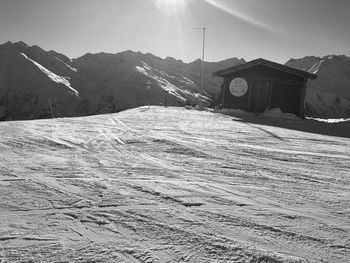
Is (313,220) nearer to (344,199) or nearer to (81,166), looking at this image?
(344,199)

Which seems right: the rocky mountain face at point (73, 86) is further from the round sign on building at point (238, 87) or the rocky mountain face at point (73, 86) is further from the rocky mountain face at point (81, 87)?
the round sign on building at point (238, 87)

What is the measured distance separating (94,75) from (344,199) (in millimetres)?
56622

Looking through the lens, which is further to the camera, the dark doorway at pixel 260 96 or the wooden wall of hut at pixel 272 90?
the dark doorway at pixel 260 96

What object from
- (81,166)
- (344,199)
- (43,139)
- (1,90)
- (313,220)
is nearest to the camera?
(313,220)

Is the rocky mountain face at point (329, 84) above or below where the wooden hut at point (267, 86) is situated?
above

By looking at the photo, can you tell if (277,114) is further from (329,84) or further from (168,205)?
(329,84)

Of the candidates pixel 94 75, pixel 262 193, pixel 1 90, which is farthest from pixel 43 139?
pixel 94 75

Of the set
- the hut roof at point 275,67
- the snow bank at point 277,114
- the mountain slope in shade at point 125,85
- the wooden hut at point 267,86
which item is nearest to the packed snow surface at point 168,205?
the snow bank at point 277,114

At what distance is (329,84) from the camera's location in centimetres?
9231

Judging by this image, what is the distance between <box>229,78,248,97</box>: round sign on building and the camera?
19359 mm

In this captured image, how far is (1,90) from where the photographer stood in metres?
44.8

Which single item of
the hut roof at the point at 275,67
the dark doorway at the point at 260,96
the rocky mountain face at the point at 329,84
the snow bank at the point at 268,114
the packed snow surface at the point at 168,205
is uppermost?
the rocky mountain face at the point at 329,84

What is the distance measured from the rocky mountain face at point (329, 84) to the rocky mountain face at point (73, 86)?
29146 millimetres

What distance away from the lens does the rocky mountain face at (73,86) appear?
41.8m
